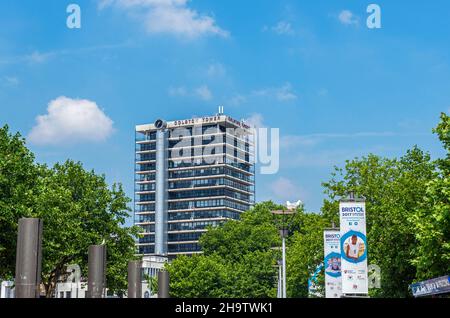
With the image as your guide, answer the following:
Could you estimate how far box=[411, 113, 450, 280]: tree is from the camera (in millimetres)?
37125

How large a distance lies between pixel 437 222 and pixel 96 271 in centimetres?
2427

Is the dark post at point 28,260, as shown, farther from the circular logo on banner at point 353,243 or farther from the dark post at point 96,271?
the circular logo on banner at point 353,243

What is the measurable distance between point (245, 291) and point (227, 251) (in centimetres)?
1396

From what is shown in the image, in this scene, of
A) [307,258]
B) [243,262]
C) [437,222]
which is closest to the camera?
[437,222]

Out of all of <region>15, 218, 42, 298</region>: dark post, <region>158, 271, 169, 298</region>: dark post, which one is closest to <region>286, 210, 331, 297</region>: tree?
<region>158, 271, 169, 298</region>: dark post

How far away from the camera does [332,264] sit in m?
40.5

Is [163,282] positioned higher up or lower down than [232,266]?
lower down

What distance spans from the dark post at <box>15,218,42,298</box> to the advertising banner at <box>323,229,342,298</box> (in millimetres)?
29873

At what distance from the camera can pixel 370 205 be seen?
59500mm

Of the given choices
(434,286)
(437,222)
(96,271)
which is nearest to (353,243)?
(434,286)

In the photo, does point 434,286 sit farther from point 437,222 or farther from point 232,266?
point 232,266

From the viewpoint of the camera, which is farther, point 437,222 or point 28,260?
point 437,222

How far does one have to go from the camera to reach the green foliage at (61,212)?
47.8 m
